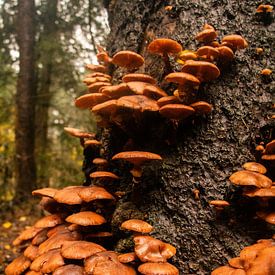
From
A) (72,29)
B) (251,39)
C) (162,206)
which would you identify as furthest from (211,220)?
(72,29)

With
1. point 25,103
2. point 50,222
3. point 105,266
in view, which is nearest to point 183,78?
point 105,266

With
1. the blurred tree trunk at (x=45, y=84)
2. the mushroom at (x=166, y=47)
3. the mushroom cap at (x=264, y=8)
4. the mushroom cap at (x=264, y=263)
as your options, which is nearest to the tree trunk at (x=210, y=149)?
the mushroom cap at (x=264, y=8)

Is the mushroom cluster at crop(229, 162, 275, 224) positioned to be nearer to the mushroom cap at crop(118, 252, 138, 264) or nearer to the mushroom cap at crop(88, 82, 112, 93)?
the mushroom cap at crop(118, 252, 138, 264)

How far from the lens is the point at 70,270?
2656mm

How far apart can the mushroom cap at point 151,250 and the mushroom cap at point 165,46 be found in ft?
5.85

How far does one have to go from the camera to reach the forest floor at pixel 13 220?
6.83 meters

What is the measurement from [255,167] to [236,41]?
46.5 inches

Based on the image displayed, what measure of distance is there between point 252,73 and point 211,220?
4.99 feet

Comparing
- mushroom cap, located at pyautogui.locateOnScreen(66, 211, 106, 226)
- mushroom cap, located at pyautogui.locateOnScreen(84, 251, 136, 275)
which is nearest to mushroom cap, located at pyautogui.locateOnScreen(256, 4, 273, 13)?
mushroom cap, located at pyautogui.locateOnScreen(66, 211, 106, 226)

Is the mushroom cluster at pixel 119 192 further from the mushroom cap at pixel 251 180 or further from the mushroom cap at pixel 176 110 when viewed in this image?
the mushroom cap at pixel 251 180

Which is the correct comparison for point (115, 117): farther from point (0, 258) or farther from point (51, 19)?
point (51, 19)

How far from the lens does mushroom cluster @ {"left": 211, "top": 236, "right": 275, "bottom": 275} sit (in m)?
2.16

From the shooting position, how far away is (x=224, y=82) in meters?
3.30

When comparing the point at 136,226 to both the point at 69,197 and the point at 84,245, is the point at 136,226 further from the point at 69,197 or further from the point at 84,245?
the point at 69,197
